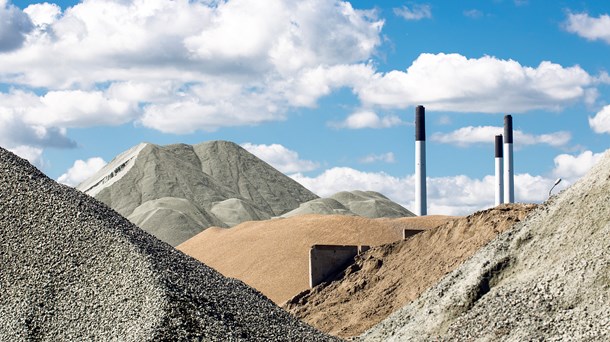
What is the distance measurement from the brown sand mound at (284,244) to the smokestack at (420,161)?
44.6 feet

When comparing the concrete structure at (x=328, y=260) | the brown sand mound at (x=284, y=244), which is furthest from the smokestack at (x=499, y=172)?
the concrete structure at (x=328, y=260)

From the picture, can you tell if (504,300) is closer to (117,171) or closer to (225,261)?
(225,261)

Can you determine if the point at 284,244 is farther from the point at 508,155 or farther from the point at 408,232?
the point at 508,155

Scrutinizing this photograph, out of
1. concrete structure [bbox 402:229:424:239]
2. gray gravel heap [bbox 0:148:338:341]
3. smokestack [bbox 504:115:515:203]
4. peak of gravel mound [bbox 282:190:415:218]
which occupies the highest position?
smokestack [bbox 504:115:515:203]

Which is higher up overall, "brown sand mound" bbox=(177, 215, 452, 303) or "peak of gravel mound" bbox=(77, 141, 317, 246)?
"peak of gravel mound" bbox=(77, 141, 317, 246)

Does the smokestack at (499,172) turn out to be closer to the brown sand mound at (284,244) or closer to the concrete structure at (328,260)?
the brown sand mound at (284,244)

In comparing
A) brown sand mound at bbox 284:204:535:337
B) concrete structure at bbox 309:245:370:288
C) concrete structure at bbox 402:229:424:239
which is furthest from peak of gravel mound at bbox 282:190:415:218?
brown sand mound at bbox 284:204:535:337

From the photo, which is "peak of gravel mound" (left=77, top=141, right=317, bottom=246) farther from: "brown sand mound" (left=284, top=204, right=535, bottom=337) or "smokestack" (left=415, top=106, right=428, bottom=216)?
"brown sand mound" (left=284, top=204, right=535, bottom=337)

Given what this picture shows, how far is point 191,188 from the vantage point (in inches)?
2493

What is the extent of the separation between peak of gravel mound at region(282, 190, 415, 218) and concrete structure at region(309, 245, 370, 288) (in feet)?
87.3

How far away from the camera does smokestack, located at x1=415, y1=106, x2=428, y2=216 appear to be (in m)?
44.4

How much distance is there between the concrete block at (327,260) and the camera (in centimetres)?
2525

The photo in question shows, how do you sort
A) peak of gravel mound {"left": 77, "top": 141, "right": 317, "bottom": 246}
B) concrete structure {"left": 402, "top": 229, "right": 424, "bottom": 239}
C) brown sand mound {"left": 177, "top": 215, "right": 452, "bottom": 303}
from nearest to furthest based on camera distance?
1. brown sand mound {"left": 177, "top": 215, "right": 452, "bottom": 303}
2. concrete structure {"left": 402, "top": 229, "right": 424, "bottom": 239}
3. peak of gravel mound {"left": 77, "top": 141, "right": 317, "bottom": 246}

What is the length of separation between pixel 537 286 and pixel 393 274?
9.52 meters
